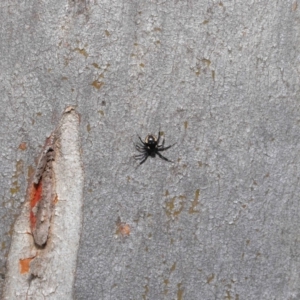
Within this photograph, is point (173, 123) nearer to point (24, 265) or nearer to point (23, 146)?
point (23, 146)

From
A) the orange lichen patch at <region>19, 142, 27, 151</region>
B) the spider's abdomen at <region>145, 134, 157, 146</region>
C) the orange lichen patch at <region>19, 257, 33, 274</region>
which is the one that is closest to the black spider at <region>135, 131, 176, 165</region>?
the spider's abdomen at <region>145, 134, 157, 146</region>

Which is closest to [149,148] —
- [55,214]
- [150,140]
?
[150,140]

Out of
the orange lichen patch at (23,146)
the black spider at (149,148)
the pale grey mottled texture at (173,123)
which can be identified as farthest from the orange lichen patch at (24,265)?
the black spider at (149,148)

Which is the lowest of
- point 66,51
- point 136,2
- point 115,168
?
point 115,168

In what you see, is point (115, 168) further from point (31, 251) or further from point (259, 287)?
point (259, 287)

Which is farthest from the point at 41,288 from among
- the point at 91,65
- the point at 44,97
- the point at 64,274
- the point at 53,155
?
the point at 91,65
